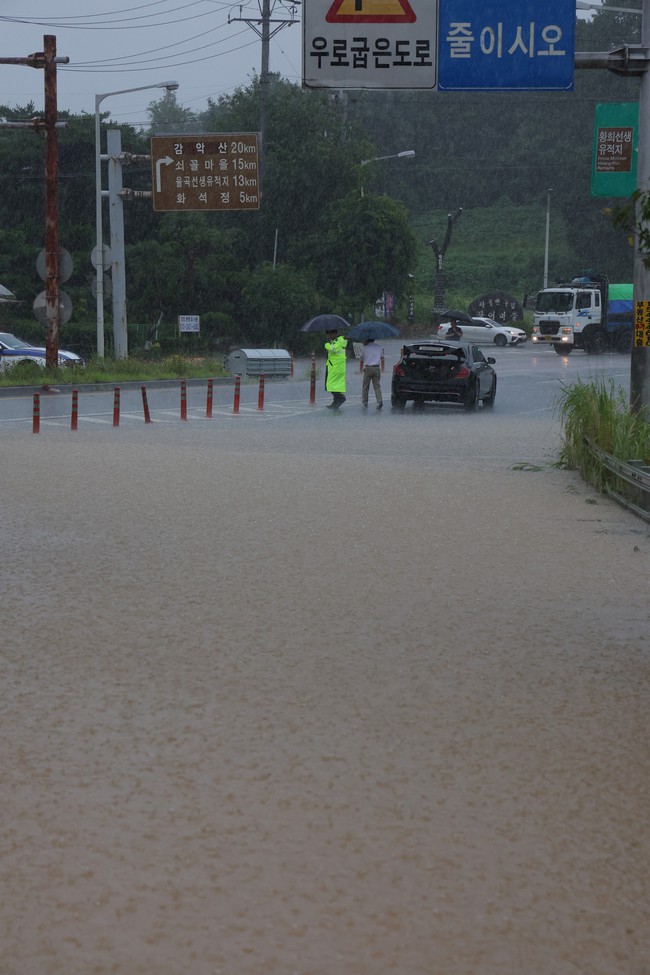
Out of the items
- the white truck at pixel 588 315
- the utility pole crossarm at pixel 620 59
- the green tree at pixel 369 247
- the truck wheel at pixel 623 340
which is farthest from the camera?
the green tree at pixel 369 247

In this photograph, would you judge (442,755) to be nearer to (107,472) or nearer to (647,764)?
(647,764)

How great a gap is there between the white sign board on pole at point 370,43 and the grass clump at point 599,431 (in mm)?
4373

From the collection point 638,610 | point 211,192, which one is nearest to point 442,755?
point 638,610

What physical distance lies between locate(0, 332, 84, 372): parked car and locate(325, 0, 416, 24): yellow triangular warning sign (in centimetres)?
2299

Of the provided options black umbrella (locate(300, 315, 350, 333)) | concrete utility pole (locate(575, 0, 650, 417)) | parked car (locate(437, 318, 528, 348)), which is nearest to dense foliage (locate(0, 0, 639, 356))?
parked car (locate(437, 318, 528, 348))

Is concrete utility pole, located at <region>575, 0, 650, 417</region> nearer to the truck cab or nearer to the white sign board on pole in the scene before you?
the white sign board on pole

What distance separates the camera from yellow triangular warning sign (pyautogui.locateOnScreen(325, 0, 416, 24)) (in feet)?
55.7

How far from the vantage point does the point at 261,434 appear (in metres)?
24.0

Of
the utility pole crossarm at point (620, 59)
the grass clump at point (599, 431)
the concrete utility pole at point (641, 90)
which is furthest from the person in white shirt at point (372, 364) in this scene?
the utility pole crossarm at point (620, 59)

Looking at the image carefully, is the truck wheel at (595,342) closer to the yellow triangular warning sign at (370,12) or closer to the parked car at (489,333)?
the parked car at (489,333)

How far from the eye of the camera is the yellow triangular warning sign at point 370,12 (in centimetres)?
1698

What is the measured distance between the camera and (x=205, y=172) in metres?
39.1

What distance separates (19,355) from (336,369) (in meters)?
14.2

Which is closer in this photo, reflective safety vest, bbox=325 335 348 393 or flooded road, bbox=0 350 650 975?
flooded road, bbox=0 350 650 975
